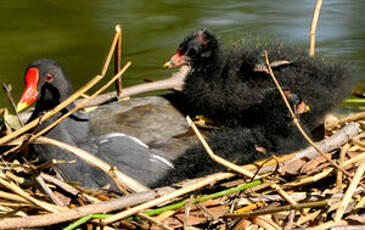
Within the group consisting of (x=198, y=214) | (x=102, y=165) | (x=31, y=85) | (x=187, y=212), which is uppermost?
(x=31, y=85)

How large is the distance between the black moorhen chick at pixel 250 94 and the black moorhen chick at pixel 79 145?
0.18 metres

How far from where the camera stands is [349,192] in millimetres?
3254

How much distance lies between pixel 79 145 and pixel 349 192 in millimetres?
1480

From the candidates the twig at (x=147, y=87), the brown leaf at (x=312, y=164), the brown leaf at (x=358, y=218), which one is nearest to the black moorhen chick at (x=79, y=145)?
the twig at (x=147, y=87)

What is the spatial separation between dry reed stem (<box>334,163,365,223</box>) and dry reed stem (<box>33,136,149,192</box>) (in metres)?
0.88

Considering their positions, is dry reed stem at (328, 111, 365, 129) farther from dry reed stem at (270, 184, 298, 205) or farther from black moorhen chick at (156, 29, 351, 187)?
dry reed stem at (270, 184, 298, 205)

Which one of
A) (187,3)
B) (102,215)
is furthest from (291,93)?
(187,3)

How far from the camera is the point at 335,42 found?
5.98 metres

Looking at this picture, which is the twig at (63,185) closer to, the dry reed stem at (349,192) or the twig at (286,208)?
the twig at (286,208)

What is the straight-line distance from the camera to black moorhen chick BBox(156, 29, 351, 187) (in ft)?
12.4

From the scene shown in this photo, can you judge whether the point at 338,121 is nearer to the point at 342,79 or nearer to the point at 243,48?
the point at 342,79

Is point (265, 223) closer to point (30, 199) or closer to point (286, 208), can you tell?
point (286, 208)

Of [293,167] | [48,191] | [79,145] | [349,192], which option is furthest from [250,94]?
[48,191]

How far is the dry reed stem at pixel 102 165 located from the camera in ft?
10.9
